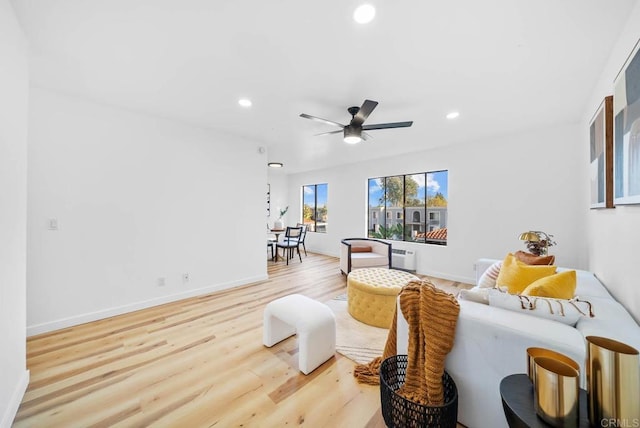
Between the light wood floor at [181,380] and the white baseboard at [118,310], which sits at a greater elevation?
the white baseboard at [118,310]

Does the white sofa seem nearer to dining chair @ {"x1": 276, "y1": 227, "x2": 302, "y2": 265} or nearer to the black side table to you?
the black side table

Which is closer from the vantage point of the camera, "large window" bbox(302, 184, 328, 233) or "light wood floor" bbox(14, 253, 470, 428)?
"light wood floor" bbox(14, 253, 470, 428)

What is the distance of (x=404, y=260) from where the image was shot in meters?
5.10

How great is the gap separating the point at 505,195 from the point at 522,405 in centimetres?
402

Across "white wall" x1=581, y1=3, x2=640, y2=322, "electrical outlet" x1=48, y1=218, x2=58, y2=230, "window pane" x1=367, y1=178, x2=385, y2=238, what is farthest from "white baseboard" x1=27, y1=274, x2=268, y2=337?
"white wall" x1=581, y1=3, x2=640, y2=322

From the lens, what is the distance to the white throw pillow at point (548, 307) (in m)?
1.33

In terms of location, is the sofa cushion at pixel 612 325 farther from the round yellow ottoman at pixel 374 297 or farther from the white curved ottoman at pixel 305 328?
the white curved ottoman at pixel 305 328

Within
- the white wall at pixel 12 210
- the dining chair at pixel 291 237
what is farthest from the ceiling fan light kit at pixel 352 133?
the dining chair at pixel 291 237

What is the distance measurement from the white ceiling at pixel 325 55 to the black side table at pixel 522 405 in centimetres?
199

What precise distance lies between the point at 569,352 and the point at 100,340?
3.61 meters

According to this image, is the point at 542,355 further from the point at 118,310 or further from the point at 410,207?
the point at 410,207

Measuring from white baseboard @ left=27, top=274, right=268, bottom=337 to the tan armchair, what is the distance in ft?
6.27

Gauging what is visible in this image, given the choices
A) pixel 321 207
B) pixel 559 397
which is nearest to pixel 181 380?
pixel 559 397

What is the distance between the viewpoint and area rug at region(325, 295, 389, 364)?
7.27 feet
